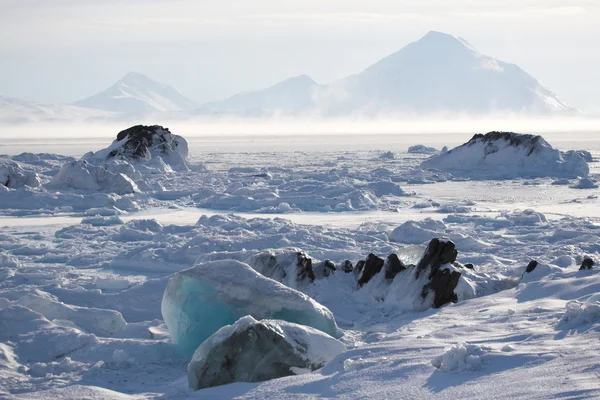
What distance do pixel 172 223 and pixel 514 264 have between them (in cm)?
697

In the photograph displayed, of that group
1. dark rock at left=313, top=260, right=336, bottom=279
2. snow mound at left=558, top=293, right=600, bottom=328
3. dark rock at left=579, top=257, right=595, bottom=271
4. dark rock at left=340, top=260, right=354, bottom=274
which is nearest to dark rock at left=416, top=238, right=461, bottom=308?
dark rock at left=340, top=260, right=354, bottom=274

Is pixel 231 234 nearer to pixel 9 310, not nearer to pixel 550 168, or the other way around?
pixel 9 310

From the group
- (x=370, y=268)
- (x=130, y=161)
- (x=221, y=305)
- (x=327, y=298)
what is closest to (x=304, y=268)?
(x=327, y=298)

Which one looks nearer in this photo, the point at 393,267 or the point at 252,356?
the point at 252,356

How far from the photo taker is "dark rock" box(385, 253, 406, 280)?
7.74m

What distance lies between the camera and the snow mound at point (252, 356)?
16.6 feet

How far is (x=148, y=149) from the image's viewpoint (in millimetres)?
30141

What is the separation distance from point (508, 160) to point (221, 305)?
2381 cm

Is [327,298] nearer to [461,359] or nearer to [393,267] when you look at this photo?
[393,267]

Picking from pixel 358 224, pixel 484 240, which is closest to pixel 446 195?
pixel 358 224

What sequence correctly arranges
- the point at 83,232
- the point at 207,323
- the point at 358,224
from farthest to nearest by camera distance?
the point at 358,224 → the point at 83,232 → the point at 207,323

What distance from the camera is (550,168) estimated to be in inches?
1054

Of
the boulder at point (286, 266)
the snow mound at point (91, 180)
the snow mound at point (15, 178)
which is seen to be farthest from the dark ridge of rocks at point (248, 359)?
the snow mound at point (15, 178)

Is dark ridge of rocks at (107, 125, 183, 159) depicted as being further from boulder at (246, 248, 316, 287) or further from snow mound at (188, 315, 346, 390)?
snow mound at (188, 315, 346, 390)
